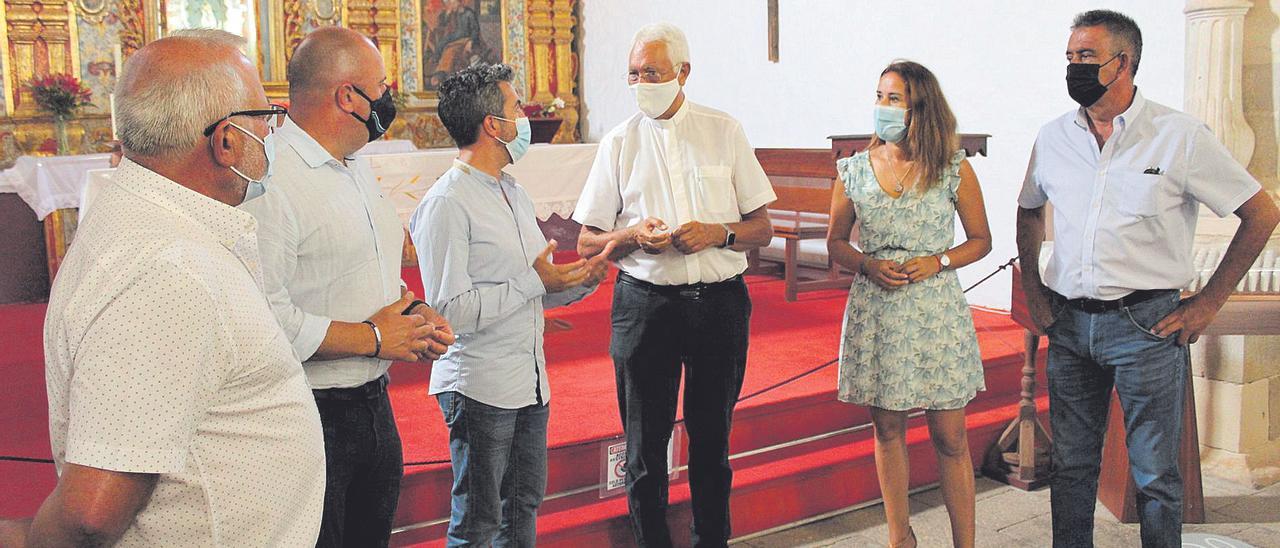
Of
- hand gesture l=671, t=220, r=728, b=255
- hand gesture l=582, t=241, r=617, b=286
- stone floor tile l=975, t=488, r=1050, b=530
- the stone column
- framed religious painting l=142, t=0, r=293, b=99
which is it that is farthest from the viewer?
framed religious painting l=142, t=0, r=293, b=99

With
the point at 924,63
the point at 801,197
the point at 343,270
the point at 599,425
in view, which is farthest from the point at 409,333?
the point at 924,63

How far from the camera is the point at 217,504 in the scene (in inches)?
61.9

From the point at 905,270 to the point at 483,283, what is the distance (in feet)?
4.30

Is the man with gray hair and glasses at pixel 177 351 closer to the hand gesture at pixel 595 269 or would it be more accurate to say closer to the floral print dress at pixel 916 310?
the hand gesture at pixel 595 269

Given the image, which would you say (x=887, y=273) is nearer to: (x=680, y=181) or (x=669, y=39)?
(x=680, y=181)

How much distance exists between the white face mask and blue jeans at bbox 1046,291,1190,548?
130 centimetres

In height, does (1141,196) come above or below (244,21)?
below

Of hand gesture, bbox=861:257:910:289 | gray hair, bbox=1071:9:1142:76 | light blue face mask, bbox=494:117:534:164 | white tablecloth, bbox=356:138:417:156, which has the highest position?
gray hair, bbox=1071:9:1142:76

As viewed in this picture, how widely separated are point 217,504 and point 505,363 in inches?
47.2

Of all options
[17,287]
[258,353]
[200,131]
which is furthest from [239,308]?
[17,287]

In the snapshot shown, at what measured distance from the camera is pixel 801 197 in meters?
6.73

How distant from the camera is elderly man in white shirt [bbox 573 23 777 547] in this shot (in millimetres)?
A: 3273

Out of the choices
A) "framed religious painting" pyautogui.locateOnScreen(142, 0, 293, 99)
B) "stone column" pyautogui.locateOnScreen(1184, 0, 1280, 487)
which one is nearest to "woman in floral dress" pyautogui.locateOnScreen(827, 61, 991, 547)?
"stone column" pyautogui.locateOnScreen(1184, 0, 1280, 487)

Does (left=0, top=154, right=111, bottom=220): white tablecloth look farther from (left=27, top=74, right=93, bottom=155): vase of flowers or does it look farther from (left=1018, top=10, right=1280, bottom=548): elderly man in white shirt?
(left=1018, top=10, right=1280, bottom=548): elderly man in white shirt
